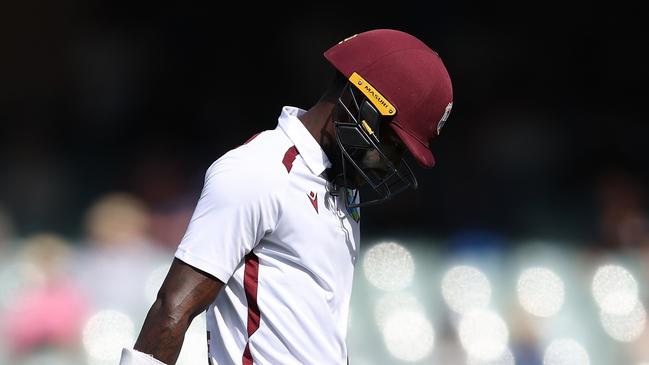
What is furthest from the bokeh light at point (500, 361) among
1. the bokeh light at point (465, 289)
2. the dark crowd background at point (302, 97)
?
the dark crowd background at point (302, 97)

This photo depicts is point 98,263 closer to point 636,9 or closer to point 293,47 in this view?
point 293,47

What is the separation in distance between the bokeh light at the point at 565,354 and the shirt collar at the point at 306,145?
2.96 meters

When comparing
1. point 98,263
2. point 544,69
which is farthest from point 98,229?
point 544,69

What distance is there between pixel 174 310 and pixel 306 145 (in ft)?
1.63

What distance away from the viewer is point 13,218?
18.3 feet

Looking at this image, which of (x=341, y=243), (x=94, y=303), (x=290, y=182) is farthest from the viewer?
(x=94, y=303)

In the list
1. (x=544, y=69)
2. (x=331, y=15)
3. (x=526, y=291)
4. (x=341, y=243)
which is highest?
(x=341, y=243)

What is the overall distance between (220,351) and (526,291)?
3.20 metres

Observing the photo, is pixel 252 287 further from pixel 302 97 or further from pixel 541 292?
pixel 302 97

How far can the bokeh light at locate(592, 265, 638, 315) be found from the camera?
4.96 metres

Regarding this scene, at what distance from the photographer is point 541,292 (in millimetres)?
5070

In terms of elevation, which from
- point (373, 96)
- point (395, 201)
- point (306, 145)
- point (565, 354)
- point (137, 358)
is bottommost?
point (565, 354)

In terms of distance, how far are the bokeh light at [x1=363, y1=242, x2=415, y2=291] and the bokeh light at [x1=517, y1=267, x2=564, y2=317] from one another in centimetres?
58

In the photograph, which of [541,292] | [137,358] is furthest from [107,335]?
[137,358]
